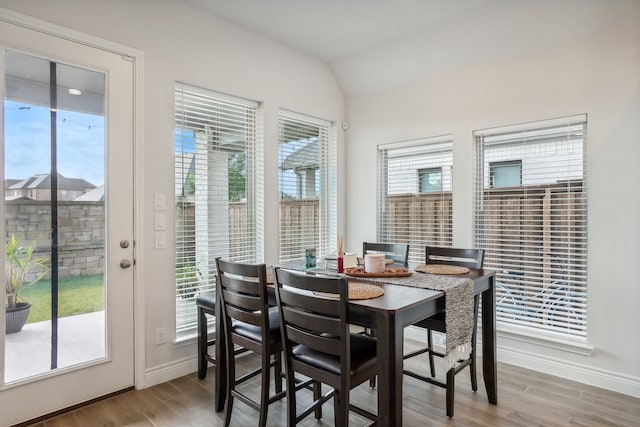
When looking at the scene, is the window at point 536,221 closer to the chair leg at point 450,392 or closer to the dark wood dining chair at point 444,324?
the dark wood dining chair at point 444,324

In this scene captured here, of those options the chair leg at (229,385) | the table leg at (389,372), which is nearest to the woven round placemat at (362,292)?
the table leg at (389,372)

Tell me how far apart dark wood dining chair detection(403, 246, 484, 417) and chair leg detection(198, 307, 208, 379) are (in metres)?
1.41

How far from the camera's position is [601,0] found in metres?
2.46

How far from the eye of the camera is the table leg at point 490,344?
2.31 metres

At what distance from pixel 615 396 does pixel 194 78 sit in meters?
3.70

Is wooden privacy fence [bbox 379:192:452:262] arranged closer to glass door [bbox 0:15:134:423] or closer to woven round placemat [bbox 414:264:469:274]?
woven round placemat [bbox 414:264:469:274]

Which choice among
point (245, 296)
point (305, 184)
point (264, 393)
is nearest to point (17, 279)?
point (245, 296)

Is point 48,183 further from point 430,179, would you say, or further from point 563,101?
point 563,101

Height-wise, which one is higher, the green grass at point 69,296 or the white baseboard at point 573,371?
the green grass at point 69,296

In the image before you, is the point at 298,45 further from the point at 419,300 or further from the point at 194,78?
the point at 419,300

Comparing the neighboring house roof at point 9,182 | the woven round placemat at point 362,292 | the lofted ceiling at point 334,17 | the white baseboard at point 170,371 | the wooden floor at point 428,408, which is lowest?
the wooden floor at point 428,408

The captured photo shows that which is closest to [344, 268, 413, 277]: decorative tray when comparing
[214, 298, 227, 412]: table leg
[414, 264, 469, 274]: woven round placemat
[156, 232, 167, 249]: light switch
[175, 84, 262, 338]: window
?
[414, 264, 469, 274]: woven round placemat

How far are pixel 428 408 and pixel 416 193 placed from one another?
1.95 m

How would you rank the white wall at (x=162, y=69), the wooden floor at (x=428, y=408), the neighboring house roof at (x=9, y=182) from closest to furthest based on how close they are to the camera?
the neighboring house roof at (x=9, y=182) → the wooden floor at (x=428, y=408) → the white wall at (x=162, y=69)
